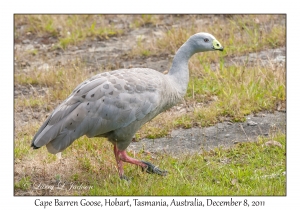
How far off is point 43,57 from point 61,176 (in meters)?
5.28

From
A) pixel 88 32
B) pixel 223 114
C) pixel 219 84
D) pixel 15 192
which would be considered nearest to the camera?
pixel 15 192

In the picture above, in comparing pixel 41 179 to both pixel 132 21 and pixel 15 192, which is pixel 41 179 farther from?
pixel 132 21

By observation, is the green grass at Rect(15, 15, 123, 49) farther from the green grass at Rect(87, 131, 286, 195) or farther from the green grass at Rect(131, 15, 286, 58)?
the green grass at Rect(87, 131, 286, 195)

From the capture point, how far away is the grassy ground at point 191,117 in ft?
20.0

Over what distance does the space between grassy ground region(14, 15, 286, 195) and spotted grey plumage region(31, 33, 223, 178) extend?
0.43 m

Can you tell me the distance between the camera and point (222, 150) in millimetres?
6988

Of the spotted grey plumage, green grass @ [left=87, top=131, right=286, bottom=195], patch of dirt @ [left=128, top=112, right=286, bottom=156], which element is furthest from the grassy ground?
the spotted grey plumage

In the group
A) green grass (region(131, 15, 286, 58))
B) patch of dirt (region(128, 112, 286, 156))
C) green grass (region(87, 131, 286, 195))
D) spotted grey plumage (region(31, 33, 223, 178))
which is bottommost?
green grass (region(87, 131, 286, 195))

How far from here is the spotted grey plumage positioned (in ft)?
19.4

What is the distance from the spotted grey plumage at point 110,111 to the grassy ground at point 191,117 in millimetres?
435

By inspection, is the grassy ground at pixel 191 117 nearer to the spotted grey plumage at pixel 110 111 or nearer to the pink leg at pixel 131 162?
the pink leg at pixel 131 162

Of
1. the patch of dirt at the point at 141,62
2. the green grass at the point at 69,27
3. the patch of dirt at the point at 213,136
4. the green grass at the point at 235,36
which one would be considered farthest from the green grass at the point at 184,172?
the green grass at the point at 69,27

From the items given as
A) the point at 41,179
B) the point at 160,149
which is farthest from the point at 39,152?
the point at 160,149

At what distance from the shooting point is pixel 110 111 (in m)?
5.98
